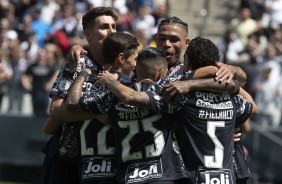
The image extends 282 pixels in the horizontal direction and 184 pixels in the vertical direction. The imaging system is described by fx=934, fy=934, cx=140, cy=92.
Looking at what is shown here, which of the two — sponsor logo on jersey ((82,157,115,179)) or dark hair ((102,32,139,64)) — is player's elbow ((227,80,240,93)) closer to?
dark hair ((102,32,139,64))

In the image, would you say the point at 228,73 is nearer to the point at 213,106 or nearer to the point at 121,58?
the point at 213,106

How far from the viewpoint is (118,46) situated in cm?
781

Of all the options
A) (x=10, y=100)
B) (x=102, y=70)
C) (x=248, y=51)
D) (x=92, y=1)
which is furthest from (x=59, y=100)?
(x=92, y=1)

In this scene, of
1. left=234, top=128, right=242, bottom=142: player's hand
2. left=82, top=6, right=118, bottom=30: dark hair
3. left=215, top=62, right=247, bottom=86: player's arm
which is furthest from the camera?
left=82, top=6, right=118, bottom=30: dark hair

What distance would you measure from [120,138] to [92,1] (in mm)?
13767

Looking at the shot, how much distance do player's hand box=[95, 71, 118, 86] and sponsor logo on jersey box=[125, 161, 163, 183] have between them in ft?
2.31

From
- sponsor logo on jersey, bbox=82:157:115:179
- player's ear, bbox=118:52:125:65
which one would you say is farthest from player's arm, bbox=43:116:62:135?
player's ear, bbox=118:52:125:65

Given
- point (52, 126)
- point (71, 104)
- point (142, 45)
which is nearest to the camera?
point (71, 104)

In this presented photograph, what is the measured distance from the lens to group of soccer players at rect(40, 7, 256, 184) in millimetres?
7363

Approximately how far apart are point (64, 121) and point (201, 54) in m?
1.42

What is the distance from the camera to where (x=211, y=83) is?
24.3 ft

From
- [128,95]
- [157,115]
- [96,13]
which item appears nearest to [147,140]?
[157,115]

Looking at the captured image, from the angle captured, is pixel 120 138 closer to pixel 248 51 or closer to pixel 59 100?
pixel 59 100

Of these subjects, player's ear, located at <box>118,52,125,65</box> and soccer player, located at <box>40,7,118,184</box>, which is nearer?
player's ear, located at <box>118,52,125,65</box>
